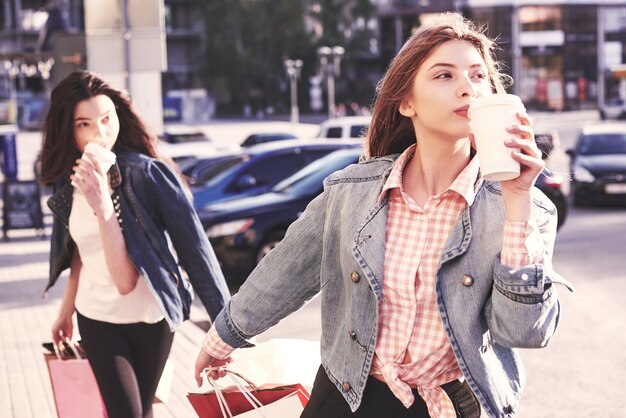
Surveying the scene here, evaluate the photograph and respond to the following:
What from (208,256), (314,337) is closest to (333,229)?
(208,256)

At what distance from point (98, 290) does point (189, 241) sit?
0.38 metres

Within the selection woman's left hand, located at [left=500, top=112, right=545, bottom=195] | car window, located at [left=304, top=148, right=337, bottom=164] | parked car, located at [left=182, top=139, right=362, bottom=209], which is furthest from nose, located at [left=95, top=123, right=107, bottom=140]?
car window, located at [left=304, top=148, right=337, bottom=164]

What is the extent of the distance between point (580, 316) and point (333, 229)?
7156 mm

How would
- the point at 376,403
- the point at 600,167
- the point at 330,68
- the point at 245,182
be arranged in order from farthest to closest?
the point at 330,68 → the point at 600,167 → the point at 245,182 → the point at 376,403

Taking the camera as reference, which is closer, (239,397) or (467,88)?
(467,88)

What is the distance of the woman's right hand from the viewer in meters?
4.28

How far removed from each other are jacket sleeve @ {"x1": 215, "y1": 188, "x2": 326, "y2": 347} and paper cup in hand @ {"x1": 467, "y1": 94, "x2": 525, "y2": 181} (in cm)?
79

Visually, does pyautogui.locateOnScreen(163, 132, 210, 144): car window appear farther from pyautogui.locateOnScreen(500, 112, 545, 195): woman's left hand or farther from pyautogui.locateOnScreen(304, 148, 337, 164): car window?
pyautogui.locateOnScreen(500, 112, 545, 195): woman's left hand

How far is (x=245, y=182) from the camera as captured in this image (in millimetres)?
14141

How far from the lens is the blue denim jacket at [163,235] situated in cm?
395

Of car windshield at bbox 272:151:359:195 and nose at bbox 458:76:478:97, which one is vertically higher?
nose at bbox 458:76:478:97

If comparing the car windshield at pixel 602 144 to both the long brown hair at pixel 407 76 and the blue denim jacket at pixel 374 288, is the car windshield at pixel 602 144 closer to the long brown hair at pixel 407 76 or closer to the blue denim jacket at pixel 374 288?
the long brown hair at pixel 407 76

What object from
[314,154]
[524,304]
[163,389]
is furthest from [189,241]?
[314,154]

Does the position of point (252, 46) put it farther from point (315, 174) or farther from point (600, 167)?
point (315, 174)
